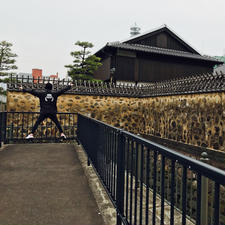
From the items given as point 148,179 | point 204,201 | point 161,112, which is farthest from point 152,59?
point 204,201

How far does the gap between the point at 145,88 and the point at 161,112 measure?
238 centimetres

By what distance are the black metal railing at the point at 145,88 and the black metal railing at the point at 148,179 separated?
585 cm

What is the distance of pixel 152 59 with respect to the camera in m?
17.9

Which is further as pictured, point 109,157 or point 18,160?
point 18,160

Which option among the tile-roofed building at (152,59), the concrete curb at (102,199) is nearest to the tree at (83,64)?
the tile-roofed building at (152,59)

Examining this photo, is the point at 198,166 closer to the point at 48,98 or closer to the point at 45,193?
the point at 45,193

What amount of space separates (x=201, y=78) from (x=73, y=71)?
42.9 feet

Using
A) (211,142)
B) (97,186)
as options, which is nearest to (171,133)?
(211,142)

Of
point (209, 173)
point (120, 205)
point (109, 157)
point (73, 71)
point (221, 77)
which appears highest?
point (73, 71)

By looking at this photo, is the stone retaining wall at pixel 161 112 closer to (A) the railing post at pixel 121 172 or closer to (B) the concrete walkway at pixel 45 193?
(B) the concrete walkway at pixel 45 193

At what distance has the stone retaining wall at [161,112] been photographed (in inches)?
286

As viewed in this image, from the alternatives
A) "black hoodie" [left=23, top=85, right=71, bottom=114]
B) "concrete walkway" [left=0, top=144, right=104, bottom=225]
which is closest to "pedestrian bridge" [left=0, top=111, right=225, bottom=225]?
"concrete walkway" [left=0, top=144, right=104, bottom=225]

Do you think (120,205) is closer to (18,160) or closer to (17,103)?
(18,160)

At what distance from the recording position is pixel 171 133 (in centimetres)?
934
